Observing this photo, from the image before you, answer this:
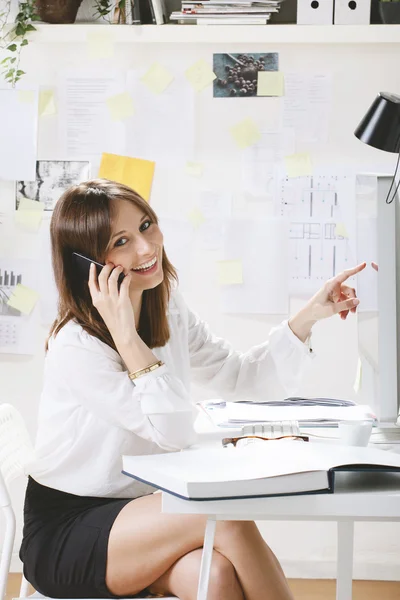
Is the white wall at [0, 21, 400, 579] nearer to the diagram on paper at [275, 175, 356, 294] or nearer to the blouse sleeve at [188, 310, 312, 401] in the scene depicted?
the diagram on paper at [275, 175, 356, 294]

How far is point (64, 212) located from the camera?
1582 millimetres

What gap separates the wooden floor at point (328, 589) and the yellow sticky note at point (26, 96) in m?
1.59

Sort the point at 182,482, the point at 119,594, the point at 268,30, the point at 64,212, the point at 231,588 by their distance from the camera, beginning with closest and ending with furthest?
the point at 182,482, the point at 231,588, the point at 119,594, the point at 64,212, the point at 268,30

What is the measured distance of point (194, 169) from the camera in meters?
2.66

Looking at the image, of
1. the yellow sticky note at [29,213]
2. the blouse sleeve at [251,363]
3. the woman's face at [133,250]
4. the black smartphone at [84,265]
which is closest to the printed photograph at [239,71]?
the yellow sticky note at [29,213]

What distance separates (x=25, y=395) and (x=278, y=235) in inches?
39.5

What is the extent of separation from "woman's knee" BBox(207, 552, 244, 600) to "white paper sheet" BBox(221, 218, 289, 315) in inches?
59.4

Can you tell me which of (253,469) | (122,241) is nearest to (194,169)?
(122,241)

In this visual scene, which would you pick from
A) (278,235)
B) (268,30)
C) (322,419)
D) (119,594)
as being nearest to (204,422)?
(322,419)

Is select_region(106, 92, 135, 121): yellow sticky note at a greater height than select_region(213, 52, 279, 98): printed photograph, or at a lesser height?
lesser

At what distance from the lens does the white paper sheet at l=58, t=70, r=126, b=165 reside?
105 inches

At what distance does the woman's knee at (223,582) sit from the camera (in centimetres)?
117

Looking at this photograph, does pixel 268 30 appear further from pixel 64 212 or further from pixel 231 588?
pixel 231 588

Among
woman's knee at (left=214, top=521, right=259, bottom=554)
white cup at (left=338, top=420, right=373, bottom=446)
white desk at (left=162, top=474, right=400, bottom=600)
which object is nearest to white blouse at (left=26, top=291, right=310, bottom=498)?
woman's knee at (left=214, top=521, right=259, bottom=554)
